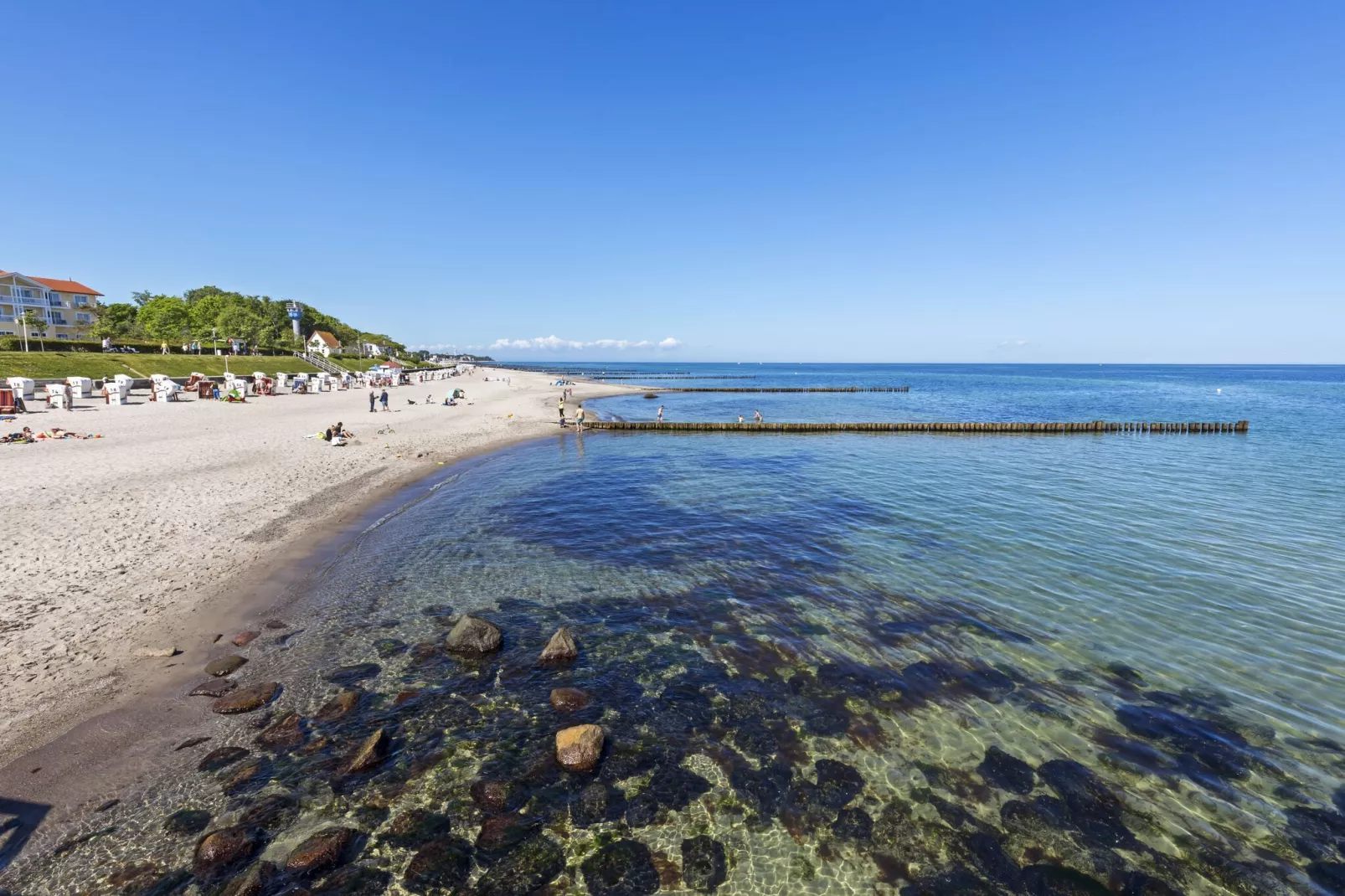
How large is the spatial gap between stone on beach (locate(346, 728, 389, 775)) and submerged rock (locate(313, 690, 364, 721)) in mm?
1140

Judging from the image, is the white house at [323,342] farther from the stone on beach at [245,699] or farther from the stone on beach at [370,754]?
the stone on beach at [370,754]

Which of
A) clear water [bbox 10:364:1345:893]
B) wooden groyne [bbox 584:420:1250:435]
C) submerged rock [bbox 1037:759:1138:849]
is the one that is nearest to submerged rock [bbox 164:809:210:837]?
clear water [bbox 10:364:1345:893]

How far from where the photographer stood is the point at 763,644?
12.3m

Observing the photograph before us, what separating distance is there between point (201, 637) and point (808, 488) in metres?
24.4

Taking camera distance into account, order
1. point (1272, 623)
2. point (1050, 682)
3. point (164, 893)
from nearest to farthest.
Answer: point (164, 893), point (1050, 682), point (1272, 623)

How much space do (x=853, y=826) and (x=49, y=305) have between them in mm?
160154

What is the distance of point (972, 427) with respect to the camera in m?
52.9

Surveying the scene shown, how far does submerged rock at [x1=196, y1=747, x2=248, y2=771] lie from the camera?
8117 millimetres

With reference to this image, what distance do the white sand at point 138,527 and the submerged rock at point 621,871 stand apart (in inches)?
360

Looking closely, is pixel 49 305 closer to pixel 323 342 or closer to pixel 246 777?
pixel 323 342

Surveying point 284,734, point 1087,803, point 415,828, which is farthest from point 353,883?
point 1087,803

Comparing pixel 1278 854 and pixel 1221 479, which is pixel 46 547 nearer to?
pixel 1278 854

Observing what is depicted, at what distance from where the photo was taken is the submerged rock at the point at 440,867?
6.42 metres

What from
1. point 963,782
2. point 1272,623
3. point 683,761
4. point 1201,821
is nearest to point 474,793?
point 683,761
